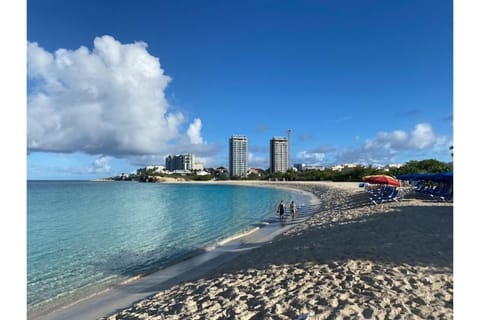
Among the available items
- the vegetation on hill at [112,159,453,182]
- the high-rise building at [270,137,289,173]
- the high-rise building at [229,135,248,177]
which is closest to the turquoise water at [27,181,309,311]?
the vegetation on hill at [112,159,453,182]

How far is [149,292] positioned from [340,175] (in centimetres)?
8403

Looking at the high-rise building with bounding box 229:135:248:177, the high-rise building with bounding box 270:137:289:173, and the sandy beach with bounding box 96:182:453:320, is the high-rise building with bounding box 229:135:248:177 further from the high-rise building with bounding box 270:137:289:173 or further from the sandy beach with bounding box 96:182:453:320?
the sandy beach with bounding box 96:182:453:320

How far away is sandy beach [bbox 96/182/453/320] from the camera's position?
4738mm

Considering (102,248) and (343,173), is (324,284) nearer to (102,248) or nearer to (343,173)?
(102,248)

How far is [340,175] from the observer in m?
86.6

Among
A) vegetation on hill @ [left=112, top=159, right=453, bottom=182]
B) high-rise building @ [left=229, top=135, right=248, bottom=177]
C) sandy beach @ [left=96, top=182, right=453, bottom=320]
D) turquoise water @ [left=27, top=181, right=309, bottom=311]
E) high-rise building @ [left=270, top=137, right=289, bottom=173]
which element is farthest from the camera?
high-rise building @ [left=229, top=135, right=248, bottom=177]

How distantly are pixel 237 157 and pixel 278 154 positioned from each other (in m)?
26.4

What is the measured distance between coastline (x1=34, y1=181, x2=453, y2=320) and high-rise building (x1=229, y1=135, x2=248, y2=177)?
571 ft

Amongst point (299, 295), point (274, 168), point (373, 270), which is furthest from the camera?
point (274, 168)

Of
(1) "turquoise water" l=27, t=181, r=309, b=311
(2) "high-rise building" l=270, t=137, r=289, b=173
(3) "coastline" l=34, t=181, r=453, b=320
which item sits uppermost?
(2) "high-rise building" l=270, t=137, r=289, b=173

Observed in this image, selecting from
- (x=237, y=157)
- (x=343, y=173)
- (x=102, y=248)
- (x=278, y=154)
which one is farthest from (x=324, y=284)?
(x=237, y=157)
